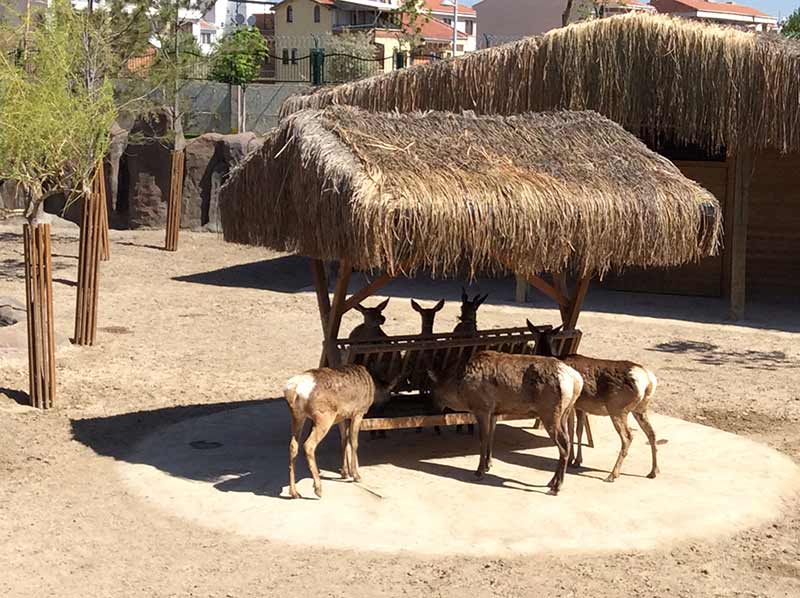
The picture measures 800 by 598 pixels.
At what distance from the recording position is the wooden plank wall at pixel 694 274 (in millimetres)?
16766

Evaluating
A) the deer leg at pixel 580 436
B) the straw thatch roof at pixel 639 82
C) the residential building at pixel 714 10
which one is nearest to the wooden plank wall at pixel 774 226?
the straw thatch roof at pixel 639 82

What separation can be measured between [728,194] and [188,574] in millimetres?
11990

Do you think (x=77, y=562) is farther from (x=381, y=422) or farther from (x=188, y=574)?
(x=381, y=422)

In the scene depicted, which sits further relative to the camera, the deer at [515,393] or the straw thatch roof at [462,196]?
the deer at [515,393]

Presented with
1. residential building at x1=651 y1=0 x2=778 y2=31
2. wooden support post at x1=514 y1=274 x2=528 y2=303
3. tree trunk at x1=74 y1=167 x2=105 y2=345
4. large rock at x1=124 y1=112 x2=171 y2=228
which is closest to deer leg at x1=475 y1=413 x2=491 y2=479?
tree trunk at x1=74 y1=167 x2=105 y2=345

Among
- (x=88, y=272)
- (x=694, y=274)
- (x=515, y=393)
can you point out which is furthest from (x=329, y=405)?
(x=694, y=274)

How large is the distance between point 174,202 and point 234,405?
10.5 m

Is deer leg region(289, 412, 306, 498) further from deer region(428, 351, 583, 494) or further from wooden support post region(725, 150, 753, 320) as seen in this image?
wooden support post region(725, 150, 753, 320)

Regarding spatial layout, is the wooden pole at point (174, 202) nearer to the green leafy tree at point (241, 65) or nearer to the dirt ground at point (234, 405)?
the dirt ground at point (234, 405)

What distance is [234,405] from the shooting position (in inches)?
418

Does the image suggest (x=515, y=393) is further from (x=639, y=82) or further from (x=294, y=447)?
(x=639, y=82)

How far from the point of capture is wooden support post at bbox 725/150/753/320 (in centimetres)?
1495

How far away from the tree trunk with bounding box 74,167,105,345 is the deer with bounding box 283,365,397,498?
5113 mm

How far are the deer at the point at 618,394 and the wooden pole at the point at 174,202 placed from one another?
13035mm
